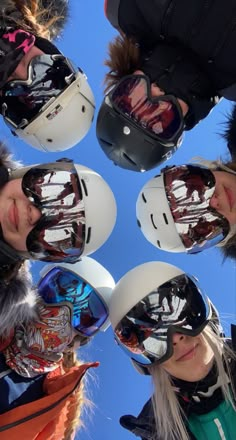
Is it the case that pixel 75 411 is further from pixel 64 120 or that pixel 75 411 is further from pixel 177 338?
pixel 64 120

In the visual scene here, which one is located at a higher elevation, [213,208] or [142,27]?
[142,27]

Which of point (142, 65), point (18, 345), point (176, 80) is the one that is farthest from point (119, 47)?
point (18, 345)

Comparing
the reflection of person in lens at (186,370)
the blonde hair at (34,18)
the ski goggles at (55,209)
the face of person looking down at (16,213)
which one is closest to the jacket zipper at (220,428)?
the reflection of person in lens at (186,370)

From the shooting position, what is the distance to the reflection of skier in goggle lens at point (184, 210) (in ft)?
8.73

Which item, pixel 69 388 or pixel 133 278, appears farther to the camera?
pixel 133 278

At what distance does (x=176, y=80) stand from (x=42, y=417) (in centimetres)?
183

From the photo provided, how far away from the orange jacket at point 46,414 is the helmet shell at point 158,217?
77 centimetres

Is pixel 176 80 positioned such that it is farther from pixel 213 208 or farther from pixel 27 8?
pixel 27 8

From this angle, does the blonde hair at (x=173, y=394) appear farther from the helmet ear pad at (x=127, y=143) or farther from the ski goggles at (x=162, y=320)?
the helmet ear pad at (x=127, y=143)

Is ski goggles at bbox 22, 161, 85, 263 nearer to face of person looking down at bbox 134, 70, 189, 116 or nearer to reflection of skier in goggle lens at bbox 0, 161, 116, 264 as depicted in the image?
reflection of skier in goggle lens at bbox 0, 161, 116, 264

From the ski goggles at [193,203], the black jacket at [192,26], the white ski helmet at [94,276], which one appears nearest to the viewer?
the black jacket at [192,26]

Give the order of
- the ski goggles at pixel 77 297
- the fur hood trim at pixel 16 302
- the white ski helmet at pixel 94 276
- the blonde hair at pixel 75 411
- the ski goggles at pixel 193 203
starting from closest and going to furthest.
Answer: the fur hood trim at pixel 16 302 < the ski goggles at pixel 193 203 < the blonde hair at pixel 75 411 < the ski goggles at pixel 77 297 < the white ski helmet at pixel 94 276

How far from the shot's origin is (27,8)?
9.21 ft

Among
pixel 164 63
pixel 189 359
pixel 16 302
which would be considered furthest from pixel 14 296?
pixel 164 63
